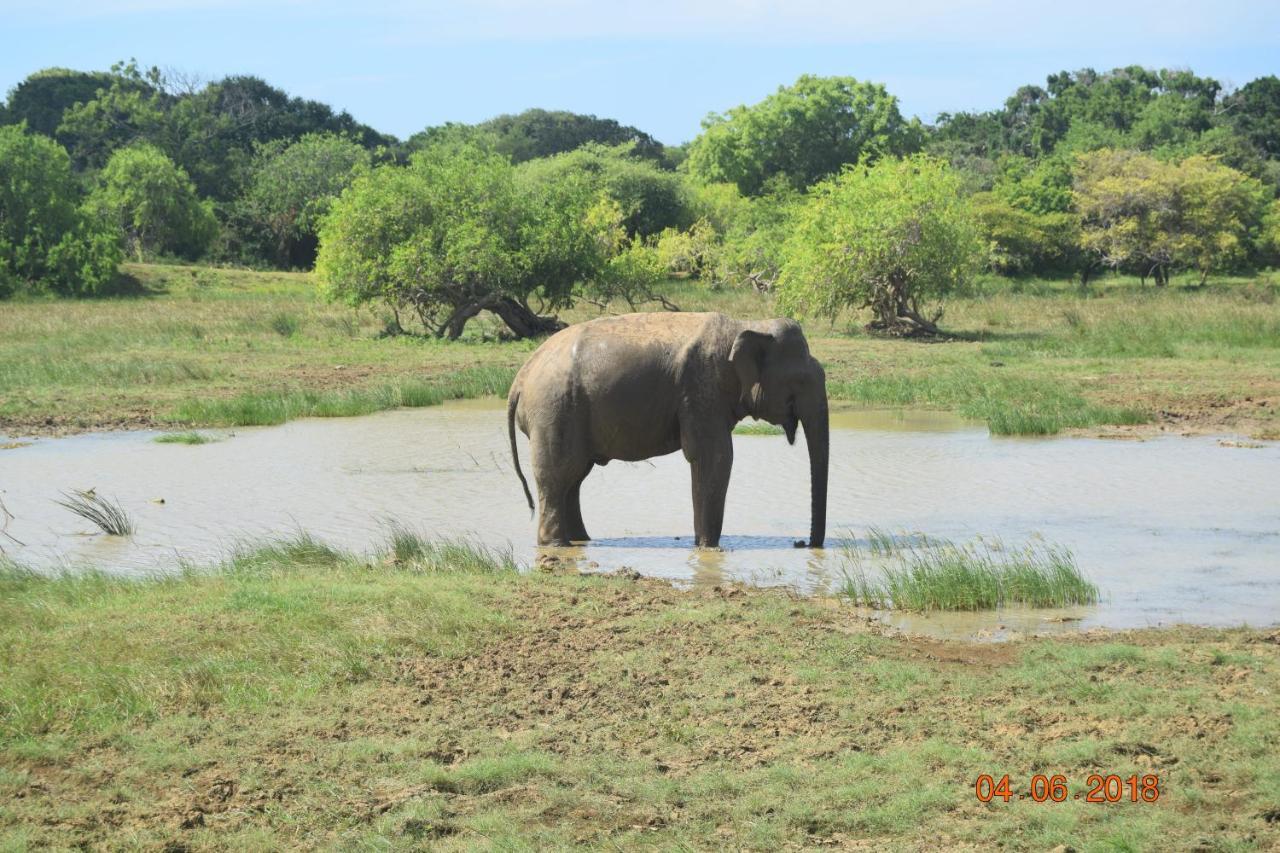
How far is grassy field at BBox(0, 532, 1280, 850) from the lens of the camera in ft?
18.4

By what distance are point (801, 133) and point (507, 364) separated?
4621cm

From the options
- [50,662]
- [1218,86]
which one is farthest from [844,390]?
[1218,86]

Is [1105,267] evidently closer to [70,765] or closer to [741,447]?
[741,447]

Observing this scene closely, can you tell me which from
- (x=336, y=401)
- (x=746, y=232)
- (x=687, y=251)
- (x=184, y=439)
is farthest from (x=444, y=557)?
(x=746, y=232)

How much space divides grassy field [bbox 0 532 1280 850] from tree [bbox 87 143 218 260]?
169ft

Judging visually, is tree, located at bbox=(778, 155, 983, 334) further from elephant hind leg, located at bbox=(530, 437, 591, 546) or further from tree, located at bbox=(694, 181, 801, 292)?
elephant hind leg, located at bbox=(530, 437, 591, 546)

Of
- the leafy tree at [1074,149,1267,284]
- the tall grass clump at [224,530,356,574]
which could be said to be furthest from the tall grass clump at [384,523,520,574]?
the leafy tree at [1074,149,1267,284]

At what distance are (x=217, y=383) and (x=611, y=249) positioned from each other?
16.5m

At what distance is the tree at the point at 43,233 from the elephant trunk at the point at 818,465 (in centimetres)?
3612

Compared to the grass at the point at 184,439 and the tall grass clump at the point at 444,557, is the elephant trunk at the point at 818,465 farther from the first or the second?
the grass at the point at 184,439

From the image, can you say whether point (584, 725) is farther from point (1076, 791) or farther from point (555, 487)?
point (555, 487)

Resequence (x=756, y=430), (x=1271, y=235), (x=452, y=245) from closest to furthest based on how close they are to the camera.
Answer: (x=756, y=430) → (x=452, y=245) → (x=1271, y=235)

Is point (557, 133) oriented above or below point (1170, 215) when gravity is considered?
above

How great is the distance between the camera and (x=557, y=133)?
343 feet
